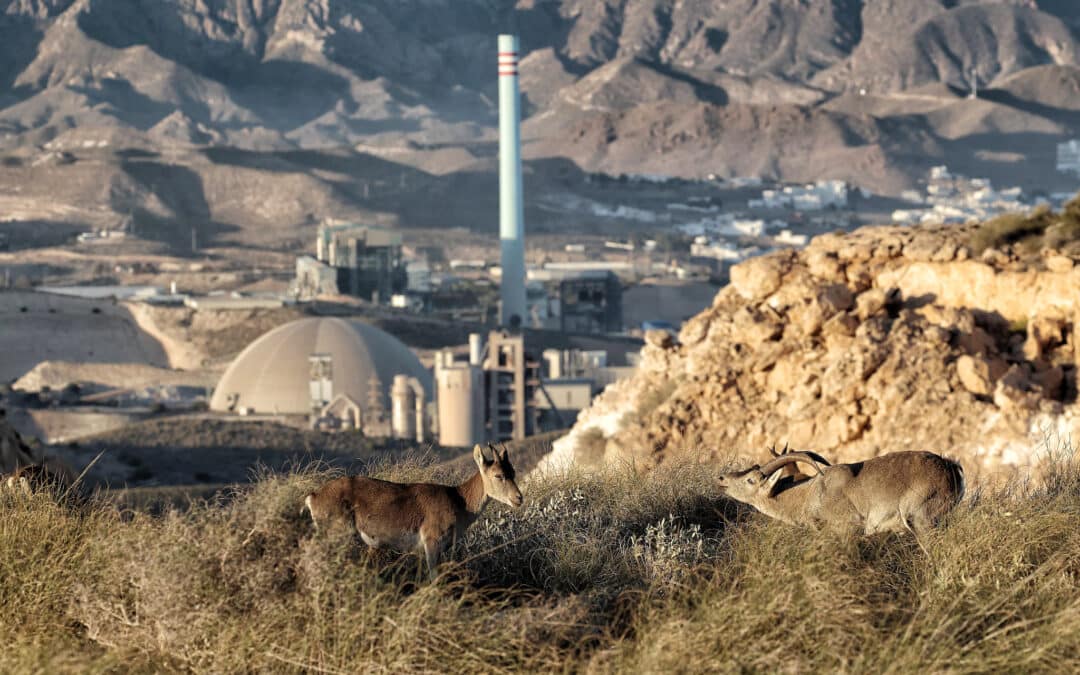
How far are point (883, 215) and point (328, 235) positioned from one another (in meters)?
98.4

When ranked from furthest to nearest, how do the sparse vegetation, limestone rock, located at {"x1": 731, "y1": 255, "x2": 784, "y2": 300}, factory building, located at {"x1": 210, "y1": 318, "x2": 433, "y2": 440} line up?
factory building, located at {"x1": 210, "y1": 318, "x2": 433, "y2": 440}
limestone rock, located at {"x1": 731, "y1": 255, "x2": 784, "y2": 300}
the sparse vegetation

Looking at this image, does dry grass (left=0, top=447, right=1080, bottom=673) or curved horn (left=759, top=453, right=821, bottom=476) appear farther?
curved horn (left=759, top=453, right=821, bottom=476)

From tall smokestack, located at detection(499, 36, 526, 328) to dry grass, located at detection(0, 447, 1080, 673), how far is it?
10020 cm

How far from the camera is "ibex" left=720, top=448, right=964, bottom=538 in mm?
8008

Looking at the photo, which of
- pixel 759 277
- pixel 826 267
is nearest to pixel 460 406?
pixel 759 277

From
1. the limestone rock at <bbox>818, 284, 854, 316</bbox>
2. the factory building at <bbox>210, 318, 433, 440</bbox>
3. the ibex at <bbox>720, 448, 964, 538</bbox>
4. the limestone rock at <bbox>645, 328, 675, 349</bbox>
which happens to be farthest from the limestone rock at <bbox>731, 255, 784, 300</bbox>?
the factory building at <bbox>210, 318, 433, 440</bbox>

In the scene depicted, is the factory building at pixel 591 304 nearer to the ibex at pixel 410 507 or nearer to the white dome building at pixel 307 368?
the white dome building at pixel 307 368

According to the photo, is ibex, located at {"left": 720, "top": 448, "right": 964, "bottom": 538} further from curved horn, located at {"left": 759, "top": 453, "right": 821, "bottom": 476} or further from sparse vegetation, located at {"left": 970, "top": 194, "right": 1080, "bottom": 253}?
sparse vegetation, located at {"left": 970, "top": 194, "right": 1080, "bottom": 253}

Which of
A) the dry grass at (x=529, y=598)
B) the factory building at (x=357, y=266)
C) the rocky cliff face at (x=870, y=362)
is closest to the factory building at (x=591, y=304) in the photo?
the factory building at (x=357, y=266)

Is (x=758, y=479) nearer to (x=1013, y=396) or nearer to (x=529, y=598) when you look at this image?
(x=529, y=598)

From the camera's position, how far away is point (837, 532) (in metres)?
7.71

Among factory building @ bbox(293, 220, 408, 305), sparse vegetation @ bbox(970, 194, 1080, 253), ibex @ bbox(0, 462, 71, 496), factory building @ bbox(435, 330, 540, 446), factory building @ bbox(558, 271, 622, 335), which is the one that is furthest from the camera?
factory building @ bbox(293, 220, 408, 305)

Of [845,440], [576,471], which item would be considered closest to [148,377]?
[845,440]

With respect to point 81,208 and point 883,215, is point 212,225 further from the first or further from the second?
point 883,215
